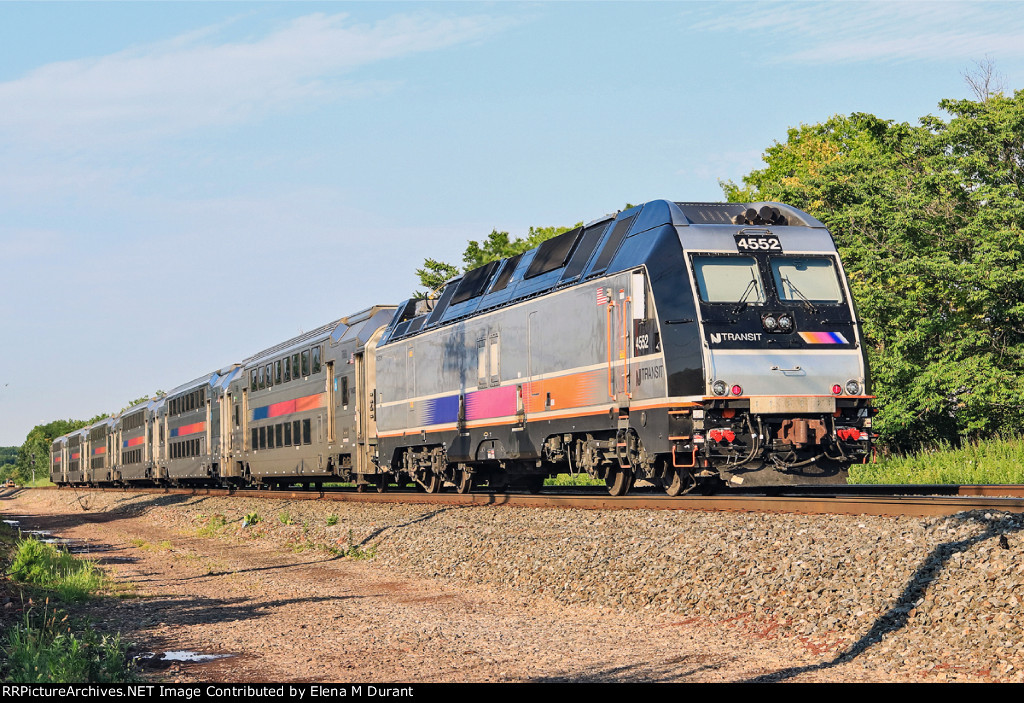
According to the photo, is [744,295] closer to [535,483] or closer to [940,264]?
[535,483]

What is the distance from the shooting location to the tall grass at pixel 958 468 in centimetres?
1994

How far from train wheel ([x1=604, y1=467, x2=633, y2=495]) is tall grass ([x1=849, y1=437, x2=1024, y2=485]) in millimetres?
7380

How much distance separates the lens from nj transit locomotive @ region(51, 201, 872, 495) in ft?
47.0

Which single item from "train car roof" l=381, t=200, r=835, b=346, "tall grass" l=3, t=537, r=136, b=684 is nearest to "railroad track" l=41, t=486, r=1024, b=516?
"train car roof" l=381, t=200, r=835, b=346

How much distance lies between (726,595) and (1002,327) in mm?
19960

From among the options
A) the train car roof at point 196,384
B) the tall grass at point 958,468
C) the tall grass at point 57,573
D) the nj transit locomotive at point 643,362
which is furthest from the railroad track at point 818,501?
the train car roof at point 196,384

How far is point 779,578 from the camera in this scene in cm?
975

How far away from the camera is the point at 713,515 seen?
13.3 meters

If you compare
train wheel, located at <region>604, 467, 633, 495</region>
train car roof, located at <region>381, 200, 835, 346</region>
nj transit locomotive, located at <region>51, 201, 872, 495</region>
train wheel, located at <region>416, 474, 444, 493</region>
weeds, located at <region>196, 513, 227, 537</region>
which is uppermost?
train car roof, located at <region>381, 200, 835, 346</region>

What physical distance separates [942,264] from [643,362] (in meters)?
13.7

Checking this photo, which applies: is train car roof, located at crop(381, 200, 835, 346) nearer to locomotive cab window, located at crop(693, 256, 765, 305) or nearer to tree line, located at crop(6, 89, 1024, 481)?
locomotive cab window, located at crop(693, 256, 765, 305)
